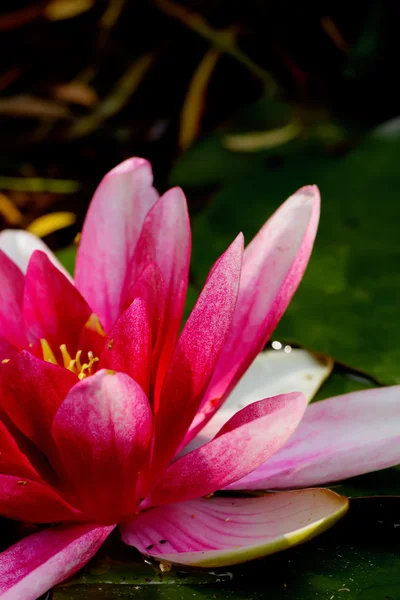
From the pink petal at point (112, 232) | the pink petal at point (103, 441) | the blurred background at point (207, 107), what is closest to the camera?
the pink petal at point (103, 441)

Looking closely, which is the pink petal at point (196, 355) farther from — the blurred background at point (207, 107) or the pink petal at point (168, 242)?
the blurred background at point (207, 107)

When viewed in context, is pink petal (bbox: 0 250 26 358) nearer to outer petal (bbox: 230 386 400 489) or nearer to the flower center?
the flower center

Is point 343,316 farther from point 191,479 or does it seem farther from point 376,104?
point 376,104

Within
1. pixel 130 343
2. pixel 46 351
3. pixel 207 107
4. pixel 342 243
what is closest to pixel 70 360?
pixel 46 351

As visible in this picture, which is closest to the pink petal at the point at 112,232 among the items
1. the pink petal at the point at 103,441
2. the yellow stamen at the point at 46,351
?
the yellow stamen at the point at 46,351

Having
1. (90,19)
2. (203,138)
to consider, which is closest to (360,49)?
(203,138)

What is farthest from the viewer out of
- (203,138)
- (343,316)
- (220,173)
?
(203,138)

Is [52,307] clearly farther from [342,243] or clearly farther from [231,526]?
[342,243]
